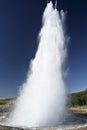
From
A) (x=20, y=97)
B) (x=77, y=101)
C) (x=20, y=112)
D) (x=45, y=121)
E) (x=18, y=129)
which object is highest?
(x=77, y=101)

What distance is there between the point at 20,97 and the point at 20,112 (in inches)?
127

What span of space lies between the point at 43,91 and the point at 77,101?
238ft

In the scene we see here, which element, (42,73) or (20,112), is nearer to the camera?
(20,112)

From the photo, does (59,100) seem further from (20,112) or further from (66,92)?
(20,112)

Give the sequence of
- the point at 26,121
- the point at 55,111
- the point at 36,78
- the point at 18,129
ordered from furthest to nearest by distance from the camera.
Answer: the point at 36,78 → the point at 55,111 → the point at 26,121 → the point at 18,129

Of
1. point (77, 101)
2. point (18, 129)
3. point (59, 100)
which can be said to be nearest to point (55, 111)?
point (59, 100)

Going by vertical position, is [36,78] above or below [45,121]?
above

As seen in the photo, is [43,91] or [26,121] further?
[43,91]

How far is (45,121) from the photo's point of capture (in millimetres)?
41344

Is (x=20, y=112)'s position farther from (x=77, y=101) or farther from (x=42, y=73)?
(x=77, y=101)

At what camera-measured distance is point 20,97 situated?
47125 mm

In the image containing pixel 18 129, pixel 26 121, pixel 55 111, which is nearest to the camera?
pixel 18 129

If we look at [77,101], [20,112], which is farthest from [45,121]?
[77,101]

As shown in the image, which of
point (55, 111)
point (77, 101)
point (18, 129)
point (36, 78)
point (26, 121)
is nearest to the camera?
point (18, 129)
